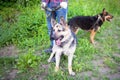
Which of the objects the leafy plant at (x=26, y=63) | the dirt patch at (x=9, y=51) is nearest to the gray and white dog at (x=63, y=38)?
the leafy plant at (x=26, y=63)

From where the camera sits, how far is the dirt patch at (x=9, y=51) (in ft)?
18.3

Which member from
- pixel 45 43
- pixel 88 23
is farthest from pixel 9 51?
pixel 88 23

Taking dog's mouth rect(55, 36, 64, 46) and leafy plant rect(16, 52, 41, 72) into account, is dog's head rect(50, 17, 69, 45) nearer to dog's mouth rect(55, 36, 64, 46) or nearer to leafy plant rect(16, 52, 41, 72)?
dog's mouth rect(55, 36, 64, 46)

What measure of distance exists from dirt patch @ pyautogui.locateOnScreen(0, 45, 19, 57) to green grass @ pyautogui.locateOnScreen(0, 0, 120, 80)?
0.12 meters

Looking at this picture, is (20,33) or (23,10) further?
(23,10)

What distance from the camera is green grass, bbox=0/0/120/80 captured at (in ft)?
15.6

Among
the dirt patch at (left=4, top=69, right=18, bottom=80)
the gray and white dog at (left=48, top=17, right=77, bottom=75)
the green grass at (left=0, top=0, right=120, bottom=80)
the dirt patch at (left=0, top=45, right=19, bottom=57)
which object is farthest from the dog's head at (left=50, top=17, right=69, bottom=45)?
the dirt patch at (left=0, top=45, right=19, bottom=57)

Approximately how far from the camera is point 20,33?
6.34 metres

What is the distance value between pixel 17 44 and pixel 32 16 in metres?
1.50

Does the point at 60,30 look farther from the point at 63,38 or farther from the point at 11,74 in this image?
the point at 11,74

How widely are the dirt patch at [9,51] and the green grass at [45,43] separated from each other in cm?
12

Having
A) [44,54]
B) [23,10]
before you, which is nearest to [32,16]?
[23,10]

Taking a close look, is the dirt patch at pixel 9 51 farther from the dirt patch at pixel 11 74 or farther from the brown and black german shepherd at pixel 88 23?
the brown and black german shepherd at pixel 88 23

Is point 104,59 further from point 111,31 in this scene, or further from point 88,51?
point 111,31
